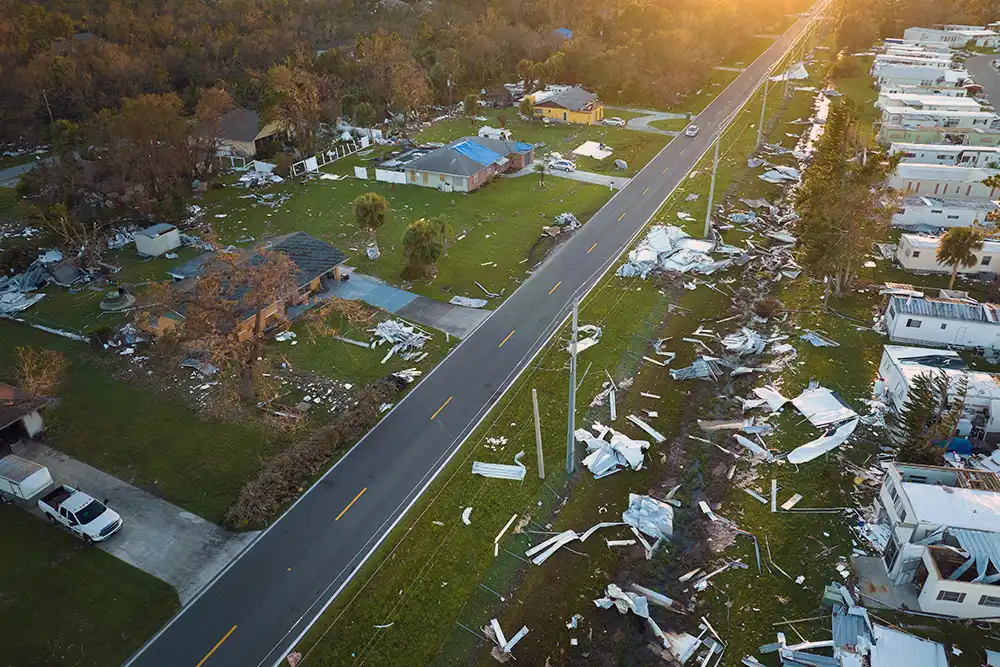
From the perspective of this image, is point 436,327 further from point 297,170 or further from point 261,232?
point 297,170

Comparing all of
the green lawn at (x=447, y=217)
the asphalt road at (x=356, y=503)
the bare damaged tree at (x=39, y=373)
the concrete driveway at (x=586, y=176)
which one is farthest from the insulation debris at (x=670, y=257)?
the bare damaged tree at (x=39, y=373)

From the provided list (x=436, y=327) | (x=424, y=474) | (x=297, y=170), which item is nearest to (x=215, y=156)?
(x=297, y=170)

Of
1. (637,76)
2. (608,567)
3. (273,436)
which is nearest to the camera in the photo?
(608,567)

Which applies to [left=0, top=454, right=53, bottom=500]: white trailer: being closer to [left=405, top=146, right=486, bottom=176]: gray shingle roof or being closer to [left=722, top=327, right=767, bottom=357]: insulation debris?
[left=722, top=327, right=767, bottom=357]: insulation debris

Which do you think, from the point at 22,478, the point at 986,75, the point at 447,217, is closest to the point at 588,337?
the point at 447,217

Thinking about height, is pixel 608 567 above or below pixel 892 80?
above
